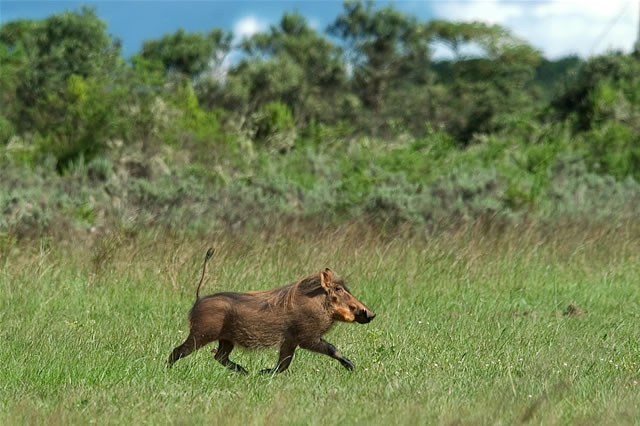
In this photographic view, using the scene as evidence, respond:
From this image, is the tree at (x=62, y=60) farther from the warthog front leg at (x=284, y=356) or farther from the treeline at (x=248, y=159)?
the warthog front leg at (x=284, y=356)

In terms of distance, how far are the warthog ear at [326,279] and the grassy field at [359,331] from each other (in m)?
0.51

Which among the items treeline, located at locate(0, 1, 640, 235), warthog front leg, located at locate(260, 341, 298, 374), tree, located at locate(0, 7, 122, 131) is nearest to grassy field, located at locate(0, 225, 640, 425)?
warthog front leg, located at locate(260, 341, 298, 374)

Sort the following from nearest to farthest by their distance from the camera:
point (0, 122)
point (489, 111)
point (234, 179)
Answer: point (234, 179) → point (0, 122) → point (489, 111)

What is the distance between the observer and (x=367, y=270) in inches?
373

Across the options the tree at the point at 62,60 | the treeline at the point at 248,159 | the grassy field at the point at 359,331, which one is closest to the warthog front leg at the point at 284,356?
the grassy field at the point at 359,331

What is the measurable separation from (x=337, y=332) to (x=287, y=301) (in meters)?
1.62

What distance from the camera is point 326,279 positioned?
219 inches

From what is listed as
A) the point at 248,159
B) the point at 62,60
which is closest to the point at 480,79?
the point at 62,60

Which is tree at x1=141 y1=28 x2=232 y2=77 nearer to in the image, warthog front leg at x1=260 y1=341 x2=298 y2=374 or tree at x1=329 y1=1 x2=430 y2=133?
tree at x1=329 y1=1 x2=430 y2=133

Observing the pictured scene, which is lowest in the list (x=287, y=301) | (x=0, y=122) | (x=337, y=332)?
(x=337, y=332)

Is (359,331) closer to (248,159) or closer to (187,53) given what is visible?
(248,159)

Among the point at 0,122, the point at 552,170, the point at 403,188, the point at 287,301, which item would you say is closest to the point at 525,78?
the point at 0,122

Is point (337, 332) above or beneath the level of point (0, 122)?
beneath

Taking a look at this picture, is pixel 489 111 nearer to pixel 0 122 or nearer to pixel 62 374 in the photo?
pixel 0 122
